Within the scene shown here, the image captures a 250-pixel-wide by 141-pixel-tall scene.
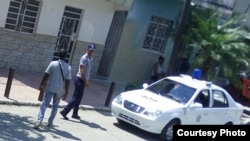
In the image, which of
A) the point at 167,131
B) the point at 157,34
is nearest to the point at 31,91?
the point at 167,131

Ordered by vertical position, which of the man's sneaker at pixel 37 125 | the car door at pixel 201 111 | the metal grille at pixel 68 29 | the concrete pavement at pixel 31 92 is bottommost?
the concrete pavement at pixel 31 92

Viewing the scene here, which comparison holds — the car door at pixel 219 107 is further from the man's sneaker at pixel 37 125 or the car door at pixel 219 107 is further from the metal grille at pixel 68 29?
the metal grille at pixel 68 29

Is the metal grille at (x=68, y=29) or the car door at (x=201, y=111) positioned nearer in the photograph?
the car door at (x=201, y=111)

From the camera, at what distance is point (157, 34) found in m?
19.3

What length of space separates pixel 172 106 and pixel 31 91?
4187 millimetres

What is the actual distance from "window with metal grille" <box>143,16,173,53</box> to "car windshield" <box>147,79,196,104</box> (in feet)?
24.3

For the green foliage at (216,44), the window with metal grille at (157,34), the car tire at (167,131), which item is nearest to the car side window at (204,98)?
the car tire at (167,131)

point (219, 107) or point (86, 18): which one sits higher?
point (86, 18)

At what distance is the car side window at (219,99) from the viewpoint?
11656mm

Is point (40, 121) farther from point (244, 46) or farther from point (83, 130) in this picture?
point (244, 46)

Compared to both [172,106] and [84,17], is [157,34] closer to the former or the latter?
[84,17]

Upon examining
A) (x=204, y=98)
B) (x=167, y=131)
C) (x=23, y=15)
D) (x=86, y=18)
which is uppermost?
(x=86, y=18)

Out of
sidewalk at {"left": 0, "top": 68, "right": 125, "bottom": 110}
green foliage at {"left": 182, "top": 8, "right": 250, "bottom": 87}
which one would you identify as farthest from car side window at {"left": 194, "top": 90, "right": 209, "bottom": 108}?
green foliage at {"left": 182, "top": 8, "right": 250, "bottom": 87}

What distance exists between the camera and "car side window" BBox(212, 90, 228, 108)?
11656 mm
